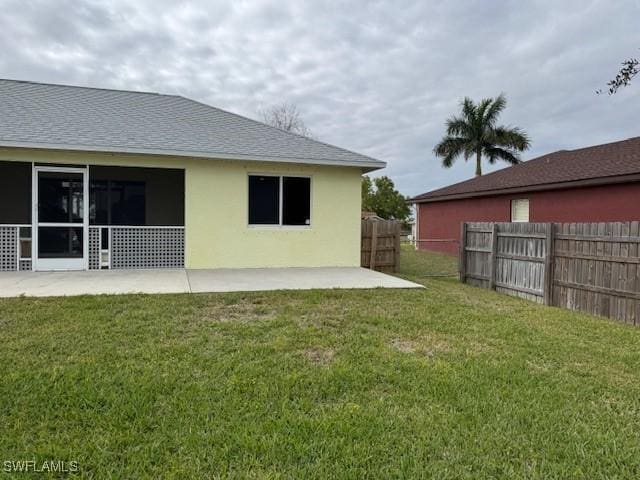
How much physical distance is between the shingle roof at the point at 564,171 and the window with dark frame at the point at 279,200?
880 cm

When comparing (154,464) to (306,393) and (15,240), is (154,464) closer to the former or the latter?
(306,393)

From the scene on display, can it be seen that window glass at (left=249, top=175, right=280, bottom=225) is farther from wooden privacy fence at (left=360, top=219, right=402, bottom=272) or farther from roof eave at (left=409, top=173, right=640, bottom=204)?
roof eave at (left=409, top=173, right=640, bottom=204)

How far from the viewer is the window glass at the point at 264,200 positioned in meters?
10.8

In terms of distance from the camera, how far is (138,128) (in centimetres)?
1059

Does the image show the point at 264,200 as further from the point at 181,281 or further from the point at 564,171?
the point at 564,171

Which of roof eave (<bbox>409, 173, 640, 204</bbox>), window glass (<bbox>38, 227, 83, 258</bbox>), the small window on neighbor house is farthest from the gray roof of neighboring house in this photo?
the small window on neighbor house

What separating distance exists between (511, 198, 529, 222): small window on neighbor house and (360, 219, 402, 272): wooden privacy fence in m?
6.72

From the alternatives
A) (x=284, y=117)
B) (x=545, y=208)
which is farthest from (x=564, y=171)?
(x=284, y=117)

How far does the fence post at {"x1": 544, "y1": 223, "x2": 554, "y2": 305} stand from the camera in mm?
7763

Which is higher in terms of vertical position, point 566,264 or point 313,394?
point 566,264

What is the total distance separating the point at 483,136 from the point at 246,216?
24352mm

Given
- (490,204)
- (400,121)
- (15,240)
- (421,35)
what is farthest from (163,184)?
(400,121)

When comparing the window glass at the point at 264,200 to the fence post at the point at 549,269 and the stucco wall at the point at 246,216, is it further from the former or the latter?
the fence post at the point at 549,269

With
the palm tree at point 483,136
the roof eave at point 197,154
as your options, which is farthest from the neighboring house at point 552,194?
the palm tree at point 483,136
